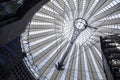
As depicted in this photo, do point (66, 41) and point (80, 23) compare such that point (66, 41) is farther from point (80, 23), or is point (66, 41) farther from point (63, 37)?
point (80, 23)

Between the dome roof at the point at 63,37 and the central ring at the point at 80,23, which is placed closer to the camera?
the dome roof at the point at 63,37

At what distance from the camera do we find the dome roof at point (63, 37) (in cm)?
2906

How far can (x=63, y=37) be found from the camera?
34.2 meters

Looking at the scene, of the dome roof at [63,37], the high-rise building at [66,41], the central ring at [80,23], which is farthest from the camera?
the central ring at [80,23]

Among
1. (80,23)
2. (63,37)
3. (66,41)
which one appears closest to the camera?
(63,37)

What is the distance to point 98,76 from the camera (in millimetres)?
30422

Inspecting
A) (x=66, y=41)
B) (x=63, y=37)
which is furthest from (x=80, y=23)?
(x=66, y=41)

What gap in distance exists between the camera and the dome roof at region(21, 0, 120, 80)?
2906 cm

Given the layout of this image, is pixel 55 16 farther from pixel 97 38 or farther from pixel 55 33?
pixel 97 38

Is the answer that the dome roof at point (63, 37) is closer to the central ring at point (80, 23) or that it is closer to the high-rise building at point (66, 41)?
the high-rise building at point (66, 41)

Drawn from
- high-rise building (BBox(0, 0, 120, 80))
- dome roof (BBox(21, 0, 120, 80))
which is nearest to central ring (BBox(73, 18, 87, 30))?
high-rise building (BBox(0, 0, 120, 80))

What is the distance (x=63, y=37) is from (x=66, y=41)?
89 centimetres

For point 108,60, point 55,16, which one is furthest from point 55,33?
point 108,60

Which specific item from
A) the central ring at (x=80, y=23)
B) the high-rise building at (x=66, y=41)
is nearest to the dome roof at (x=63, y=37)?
the high-rise building at (x=66, y=41)
